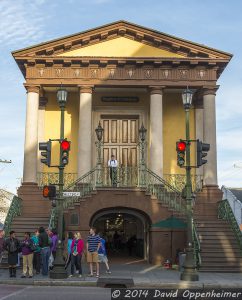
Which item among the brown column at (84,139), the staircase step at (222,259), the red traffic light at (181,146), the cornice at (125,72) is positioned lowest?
the staircase step at (222,259)

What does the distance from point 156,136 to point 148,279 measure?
1006cm

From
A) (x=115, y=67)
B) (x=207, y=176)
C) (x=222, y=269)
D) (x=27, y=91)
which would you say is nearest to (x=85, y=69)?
(x=115, y=67)

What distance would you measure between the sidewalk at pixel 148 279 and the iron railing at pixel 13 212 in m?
2.83

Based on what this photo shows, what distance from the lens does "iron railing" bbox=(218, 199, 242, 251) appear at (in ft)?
67.1

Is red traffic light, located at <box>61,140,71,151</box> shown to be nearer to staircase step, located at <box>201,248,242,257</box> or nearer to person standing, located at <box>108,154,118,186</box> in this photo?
person standing, located at <box>108,154,118,186</box>

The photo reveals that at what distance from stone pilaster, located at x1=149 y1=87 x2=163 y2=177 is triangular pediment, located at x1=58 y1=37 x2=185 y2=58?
252 centimetres

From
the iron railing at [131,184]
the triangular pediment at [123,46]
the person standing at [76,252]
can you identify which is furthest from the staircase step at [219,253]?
the triangular pediment at [123,46]

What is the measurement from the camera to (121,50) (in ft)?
84.7

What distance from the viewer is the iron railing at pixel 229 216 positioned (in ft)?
67.1

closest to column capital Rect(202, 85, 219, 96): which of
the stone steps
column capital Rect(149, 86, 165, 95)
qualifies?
column capital Rect(149, 86, 165, 95)

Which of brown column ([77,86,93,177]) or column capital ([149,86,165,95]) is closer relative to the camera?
brown column ([77,86,93,177])

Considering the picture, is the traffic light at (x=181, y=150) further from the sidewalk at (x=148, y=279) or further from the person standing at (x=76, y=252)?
the person standing at (x=76, y=252)

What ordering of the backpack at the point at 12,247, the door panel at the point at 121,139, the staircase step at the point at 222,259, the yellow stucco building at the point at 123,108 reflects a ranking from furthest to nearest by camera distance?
the door panel at the point at 121,139 < the yellow stucco building at the point at 123,108 < the staircase step at the point at 222,259 < the backpack at the point at 12,247

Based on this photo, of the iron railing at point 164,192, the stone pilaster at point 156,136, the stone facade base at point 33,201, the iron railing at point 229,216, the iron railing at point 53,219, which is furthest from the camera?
the stone pilaster at point 156,136
